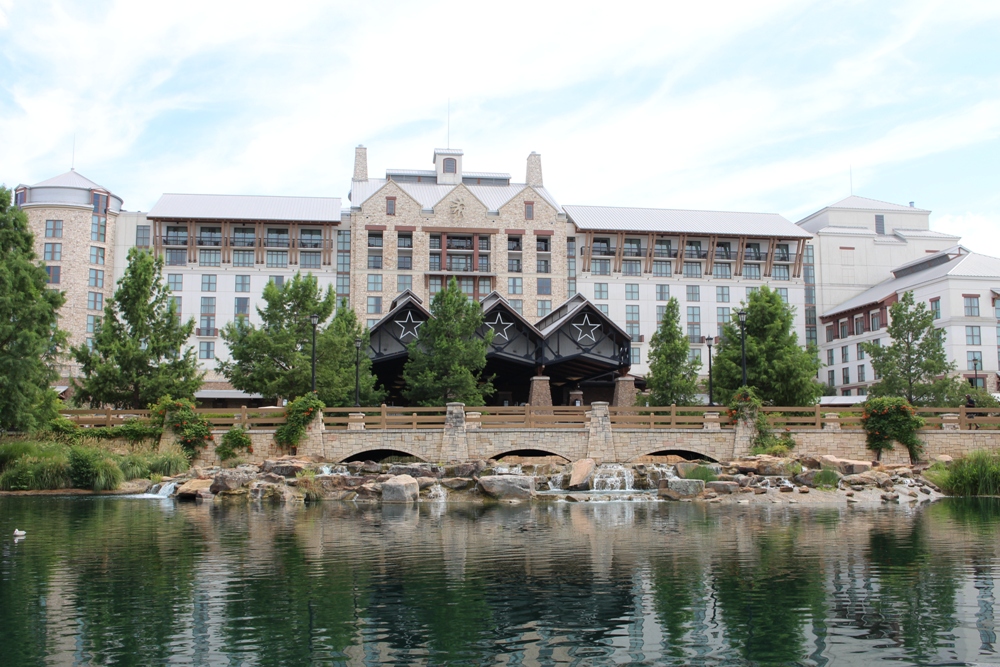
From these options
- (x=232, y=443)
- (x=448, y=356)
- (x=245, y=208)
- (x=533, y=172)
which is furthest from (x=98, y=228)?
(x=232, y=443)

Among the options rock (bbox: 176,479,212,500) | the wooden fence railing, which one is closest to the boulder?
the wooden fence railing

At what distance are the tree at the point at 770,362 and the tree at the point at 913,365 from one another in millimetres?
8244

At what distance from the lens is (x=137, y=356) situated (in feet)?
137

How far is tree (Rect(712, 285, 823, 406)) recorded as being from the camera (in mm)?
44625

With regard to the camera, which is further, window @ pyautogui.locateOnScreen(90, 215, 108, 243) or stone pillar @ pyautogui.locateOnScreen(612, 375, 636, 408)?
window @ pyautogui.locateOnScreen(90, 215, 108, 243)

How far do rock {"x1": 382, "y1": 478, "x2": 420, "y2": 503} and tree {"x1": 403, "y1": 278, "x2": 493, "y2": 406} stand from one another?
1366 cm

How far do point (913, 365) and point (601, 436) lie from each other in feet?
81.4

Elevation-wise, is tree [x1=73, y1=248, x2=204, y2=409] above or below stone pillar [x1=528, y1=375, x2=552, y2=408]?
above

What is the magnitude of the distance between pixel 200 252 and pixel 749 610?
72.9 metres

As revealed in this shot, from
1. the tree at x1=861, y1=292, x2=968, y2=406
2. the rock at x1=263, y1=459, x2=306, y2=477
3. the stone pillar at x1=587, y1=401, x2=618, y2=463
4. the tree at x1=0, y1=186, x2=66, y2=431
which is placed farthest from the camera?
the tree at x1=861, y1=292, x2=968, y2=406

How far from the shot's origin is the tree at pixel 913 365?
5131cm

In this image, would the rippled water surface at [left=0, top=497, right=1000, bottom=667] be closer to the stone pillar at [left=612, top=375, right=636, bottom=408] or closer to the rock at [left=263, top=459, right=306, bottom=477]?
the rock at [left=263, top=459, right=306, bottom=477]

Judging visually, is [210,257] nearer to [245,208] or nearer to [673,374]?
[245,208]

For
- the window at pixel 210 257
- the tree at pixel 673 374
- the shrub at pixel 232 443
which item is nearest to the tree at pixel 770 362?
the tree at pixel 673 374
